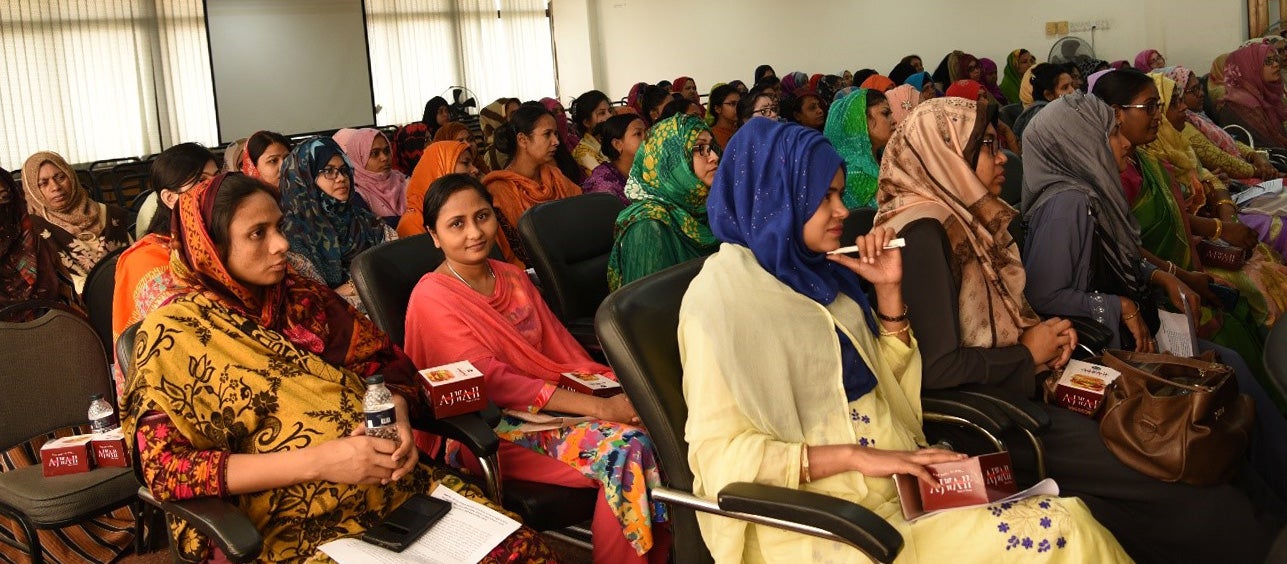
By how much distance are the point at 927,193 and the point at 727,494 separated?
1132 millimetres

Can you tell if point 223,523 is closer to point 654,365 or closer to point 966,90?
point 654,365

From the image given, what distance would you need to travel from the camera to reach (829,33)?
12.1 metres

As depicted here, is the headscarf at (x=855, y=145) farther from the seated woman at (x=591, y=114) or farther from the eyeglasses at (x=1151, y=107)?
the seated woman at (x=591, y=114)

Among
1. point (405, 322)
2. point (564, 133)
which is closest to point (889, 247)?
Result: point (405, 322)

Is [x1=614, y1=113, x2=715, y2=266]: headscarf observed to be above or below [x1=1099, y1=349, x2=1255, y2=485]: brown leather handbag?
above

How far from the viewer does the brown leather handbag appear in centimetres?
206

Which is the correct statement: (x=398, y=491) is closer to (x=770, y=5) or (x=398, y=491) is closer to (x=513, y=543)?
(x=513, y=543)

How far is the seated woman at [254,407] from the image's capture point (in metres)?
1.75

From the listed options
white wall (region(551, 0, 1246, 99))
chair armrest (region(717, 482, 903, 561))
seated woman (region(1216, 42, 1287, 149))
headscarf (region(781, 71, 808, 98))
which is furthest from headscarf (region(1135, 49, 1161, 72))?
chair armrest (region(717, 482, 903, 561))

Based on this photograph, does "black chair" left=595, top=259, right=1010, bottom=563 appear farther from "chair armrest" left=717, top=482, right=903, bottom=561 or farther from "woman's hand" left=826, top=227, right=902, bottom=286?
"woman's hand" left=826, top=227, right=902, bottom=286

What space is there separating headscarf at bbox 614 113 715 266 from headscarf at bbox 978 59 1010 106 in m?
7.36

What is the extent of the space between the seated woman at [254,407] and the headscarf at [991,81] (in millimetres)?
9096

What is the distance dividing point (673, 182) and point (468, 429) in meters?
1.48

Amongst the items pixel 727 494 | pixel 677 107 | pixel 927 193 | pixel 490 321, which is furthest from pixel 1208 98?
pixel 727 494
